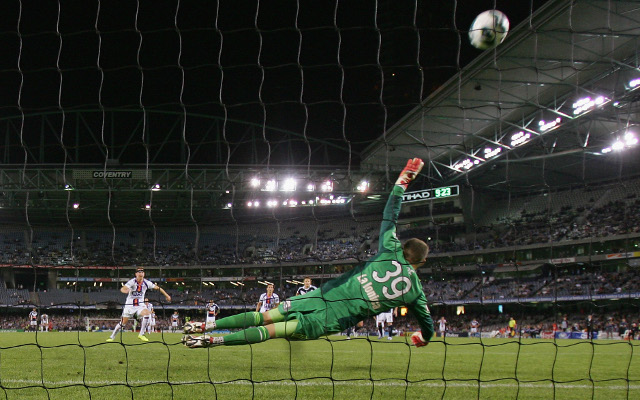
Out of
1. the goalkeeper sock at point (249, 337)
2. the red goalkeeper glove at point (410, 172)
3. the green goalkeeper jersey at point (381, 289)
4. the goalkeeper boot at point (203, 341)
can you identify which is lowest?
the goalkeeper boot at point (203, 341)

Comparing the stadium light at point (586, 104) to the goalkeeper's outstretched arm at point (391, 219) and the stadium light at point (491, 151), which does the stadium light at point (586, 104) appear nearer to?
the stadium light at point (491, 151)

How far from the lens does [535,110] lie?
24.2 metres

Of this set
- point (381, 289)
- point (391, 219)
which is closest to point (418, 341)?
point (381, 289)

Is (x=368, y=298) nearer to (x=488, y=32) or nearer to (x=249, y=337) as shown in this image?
(x=249, y=337)

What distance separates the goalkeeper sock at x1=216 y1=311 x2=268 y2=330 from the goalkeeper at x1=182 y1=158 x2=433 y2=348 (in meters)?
0.37

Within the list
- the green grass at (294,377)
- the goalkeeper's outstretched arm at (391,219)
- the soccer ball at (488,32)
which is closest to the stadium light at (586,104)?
the soccer ball at (488,32)

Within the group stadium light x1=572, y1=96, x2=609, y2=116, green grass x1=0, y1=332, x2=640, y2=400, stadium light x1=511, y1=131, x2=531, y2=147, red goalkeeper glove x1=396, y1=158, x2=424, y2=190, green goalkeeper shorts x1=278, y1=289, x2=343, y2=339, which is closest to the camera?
green grass x1=0, y1=332, x2=640, y2=400

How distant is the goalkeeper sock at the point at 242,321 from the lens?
6.05m

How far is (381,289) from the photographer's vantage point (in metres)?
5.54

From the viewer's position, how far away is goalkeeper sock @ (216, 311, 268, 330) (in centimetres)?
605

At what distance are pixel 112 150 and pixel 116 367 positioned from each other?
105 ft

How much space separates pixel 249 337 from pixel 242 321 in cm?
76

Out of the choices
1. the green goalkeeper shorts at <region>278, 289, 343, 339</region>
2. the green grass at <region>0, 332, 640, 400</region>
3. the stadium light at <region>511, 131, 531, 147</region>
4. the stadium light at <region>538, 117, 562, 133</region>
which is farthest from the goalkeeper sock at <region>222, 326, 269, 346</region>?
the stadium light at <region>511, 131, 531, 147</region>

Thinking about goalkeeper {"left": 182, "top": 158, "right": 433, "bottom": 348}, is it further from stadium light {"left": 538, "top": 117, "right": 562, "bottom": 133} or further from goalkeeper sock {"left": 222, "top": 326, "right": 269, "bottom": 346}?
stadium light {"left": 538, "top": 117, "right": 562, "bottom": 133}
